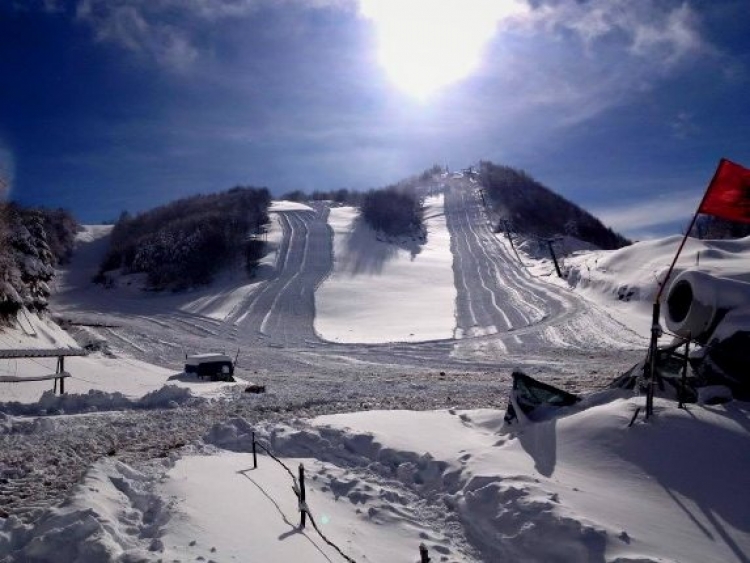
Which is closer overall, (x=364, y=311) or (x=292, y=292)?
(x=364, y=311)

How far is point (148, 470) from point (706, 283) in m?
9.70

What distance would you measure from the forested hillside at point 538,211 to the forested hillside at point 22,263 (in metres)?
72.2

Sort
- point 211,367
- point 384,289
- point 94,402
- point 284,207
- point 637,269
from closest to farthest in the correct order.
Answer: point 94,402
point 211,367
point 637,269
point 384,289
point 284,207

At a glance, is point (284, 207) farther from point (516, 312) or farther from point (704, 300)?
point (704, 300)

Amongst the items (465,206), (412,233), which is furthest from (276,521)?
(465,206)

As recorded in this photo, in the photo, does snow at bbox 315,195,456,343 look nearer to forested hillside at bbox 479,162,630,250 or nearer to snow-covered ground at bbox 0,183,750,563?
forested hillside at bbox 479,162,630,250

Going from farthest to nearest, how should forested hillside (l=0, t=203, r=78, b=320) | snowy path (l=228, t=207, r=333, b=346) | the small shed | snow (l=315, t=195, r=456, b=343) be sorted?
snow (l=315, t=195, r=456, b=343), snowy path (l=228, t=207, r=333, b=346), forested hillside (l=0, t=203, r=78, b=320), the small shed

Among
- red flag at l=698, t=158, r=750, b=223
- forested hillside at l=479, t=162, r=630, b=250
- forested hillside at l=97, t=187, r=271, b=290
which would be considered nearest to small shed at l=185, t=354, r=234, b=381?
red flag at l=698, t=158, r=750, b=223

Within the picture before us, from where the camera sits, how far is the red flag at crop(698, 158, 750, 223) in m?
8.31

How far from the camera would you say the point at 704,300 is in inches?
412

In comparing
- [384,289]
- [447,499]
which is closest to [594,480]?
[447,499]

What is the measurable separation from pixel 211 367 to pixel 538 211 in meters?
96.3

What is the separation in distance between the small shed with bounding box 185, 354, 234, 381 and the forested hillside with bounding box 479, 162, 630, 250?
7811 centimetres

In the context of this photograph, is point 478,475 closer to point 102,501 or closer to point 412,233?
point 102,501
